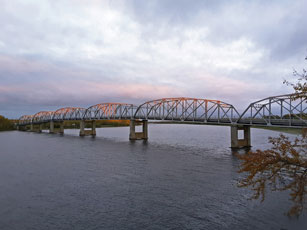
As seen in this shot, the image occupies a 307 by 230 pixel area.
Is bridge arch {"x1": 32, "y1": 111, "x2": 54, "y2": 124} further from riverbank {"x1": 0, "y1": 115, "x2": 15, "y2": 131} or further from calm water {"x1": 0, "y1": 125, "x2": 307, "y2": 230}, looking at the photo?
calm water {"x1": 0, "y1": 125, "x2": 307, "y2": 230}

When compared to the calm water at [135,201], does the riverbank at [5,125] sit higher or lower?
higher

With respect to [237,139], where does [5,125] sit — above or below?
above

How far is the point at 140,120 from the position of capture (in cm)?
10088

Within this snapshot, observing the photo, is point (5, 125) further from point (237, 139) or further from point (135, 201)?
point (135, 201)

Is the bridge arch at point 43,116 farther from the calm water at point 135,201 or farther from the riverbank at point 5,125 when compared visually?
the calm water at point 135,201

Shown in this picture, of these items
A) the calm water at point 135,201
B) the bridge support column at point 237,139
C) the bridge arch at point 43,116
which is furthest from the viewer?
the bridge arch at point 43,116

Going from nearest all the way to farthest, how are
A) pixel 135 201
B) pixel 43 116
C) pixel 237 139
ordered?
pixel 135 201
pixel 237 139
pixel 43 116

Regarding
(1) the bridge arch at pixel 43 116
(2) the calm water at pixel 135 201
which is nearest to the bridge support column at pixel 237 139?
(2) the calm water at pixel 135 201

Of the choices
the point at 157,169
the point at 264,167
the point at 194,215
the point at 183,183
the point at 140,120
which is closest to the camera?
the point at 264,167

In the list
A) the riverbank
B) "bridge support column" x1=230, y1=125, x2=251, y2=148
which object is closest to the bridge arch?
the riverbank

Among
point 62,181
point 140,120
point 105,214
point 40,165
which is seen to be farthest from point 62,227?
point 140,120

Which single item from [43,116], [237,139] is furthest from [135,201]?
[43,116]

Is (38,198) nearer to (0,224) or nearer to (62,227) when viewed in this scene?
(0,224)

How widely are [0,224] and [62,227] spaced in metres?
5.05
